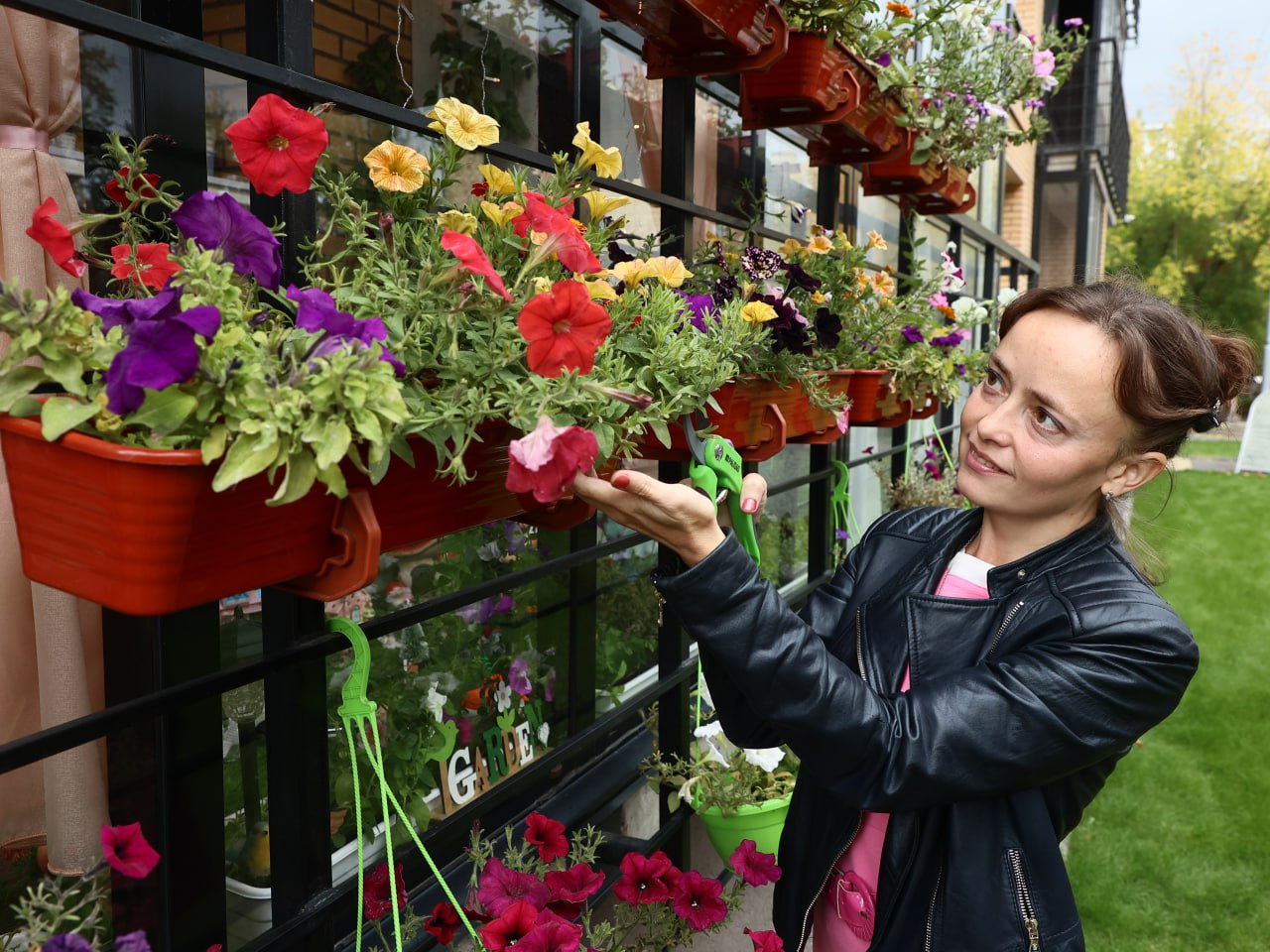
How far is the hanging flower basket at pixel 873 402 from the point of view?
247cm

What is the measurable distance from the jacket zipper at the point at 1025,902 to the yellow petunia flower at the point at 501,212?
1081 mm

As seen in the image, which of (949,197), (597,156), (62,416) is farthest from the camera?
(949,197)

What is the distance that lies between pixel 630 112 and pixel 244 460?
2.24 m

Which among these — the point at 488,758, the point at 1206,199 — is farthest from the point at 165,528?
the point at 1206,199

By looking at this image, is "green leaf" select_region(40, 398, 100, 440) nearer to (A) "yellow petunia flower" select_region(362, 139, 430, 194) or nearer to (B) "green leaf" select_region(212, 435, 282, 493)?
(B) "green leaf" select_region(212, 435, 282, 493)

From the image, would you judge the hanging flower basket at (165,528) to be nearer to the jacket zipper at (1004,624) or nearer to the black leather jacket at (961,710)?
the black leather jacket at (961,710)

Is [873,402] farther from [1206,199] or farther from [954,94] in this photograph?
[1206,199]

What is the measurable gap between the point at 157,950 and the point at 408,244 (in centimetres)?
113

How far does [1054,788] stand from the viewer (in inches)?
57.2

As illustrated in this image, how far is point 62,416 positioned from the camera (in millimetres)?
703

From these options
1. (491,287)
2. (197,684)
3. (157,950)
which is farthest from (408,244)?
(157,950)

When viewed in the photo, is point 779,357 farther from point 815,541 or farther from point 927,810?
point 815,541

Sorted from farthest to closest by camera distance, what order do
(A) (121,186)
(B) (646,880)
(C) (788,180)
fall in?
(C) (788,180), (B) (646,880), (A) (121,186)

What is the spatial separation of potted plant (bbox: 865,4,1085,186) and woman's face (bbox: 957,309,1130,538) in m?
1.37
